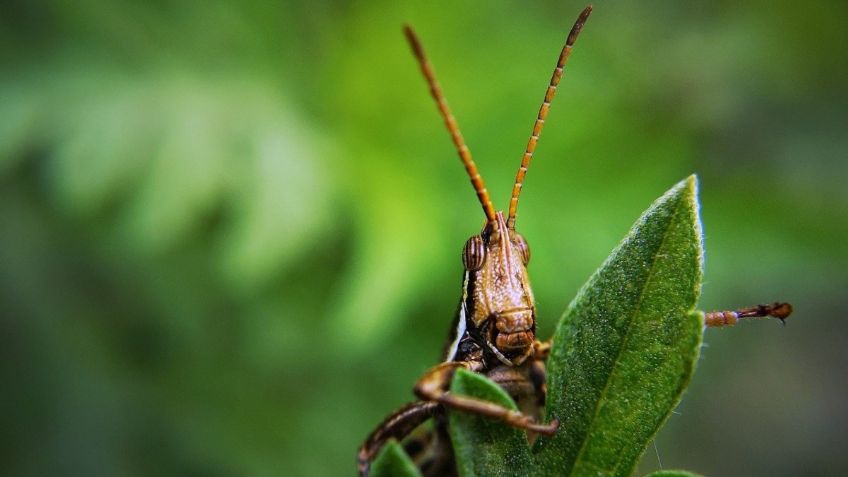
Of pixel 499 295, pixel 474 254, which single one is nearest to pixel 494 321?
pixel 499 295

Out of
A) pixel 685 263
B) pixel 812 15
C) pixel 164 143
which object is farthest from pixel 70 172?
pixel 812 15

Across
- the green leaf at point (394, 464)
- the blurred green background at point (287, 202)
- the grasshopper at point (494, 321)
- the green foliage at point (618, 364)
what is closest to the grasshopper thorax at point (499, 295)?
the grasshopper at point (494, 321)

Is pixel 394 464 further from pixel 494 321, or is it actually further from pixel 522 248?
pixel 522 248

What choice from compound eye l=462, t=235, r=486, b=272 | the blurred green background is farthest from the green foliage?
the blurred green background

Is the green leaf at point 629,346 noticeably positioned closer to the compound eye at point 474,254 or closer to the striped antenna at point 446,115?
the striped antenna at point 446,115

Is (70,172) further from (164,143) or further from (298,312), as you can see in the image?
(298,312)

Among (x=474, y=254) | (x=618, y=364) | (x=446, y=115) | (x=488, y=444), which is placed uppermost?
(x=446, y=115)
